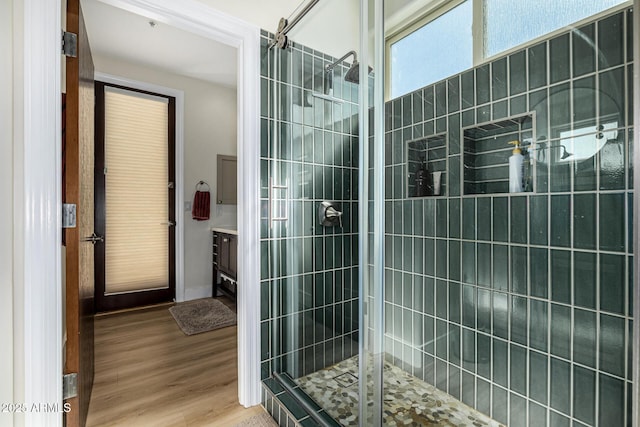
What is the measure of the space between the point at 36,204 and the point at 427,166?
6.63 feet

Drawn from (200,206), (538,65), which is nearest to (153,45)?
(200,206)

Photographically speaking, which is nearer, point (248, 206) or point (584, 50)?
point (584, 50)

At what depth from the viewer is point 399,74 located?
2029 mm

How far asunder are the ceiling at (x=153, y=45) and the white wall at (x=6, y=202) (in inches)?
55.0

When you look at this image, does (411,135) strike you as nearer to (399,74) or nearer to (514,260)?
(399,74)

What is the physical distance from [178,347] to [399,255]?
1857mm

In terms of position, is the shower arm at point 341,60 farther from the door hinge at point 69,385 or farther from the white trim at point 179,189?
the white trim at point 179,189

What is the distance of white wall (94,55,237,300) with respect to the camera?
3.57m

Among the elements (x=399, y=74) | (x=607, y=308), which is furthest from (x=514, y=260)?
(x=399, y=74)

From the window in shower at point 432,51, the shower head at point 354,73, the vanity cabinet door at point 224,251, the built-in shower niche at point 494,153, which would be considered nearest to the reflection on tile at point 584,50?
the built-in shower niche at point 494,153

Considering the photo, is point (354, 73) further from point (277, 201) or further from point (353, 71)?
point (277, 201)

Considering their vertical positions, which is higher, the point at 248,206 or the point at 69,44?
the point at 69,44

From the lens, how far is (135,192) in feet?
10.8

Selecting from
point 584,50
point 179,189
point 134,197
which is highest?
point 584,50
